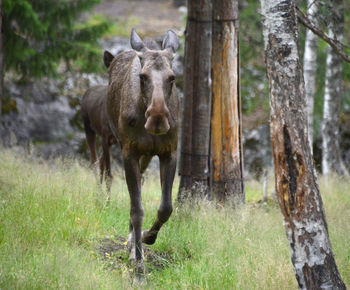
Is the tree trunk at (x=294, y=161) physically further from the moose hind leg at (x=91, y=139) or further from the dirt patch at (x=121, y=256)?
the moose hind leg at (x=91, y=139)

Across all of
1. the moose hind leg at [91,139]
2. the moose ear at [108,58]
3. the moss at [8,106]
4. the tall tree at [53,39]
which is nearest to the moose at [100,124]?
the moose hind leg at [91,139]

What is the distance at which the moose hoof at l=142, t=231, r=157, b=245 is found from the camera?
20.5 ft

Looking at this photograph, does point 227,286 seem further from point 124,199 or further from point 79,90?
point 79,90

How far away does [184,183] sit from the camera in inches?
322

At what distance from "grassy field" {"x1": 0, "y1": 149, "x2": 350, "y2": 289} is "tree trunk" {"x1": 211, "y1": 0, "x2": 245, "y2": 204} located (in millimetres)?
849

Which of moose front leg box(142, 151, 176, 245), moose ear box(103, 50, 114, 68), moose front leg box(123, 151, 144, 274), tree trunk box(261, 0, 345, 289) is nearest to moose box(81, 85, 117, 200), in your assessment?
moose ear box(103, 50, 114, 68)

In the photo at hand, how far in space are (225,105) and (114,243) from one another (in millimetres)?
3127

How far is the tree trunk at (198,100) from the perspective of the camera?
26.5ft

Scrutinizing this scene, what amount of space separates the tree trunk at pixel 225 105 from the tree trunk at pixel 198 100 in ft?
0.51

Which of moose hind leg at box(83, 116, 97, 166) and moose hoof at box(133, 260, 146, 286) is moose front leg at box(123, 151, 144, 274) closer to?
moose hoof at box(133, 260, 146, 286)

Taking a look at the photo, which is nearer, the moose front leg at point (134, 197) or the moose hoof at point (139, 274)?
the moose hoof at point (139, 274)

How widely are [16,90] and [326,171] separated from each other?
31.8 feet

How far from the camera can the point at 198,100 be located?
321 inches

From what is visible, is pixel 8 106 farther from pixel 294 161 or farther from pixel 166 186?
pixel 294 161
